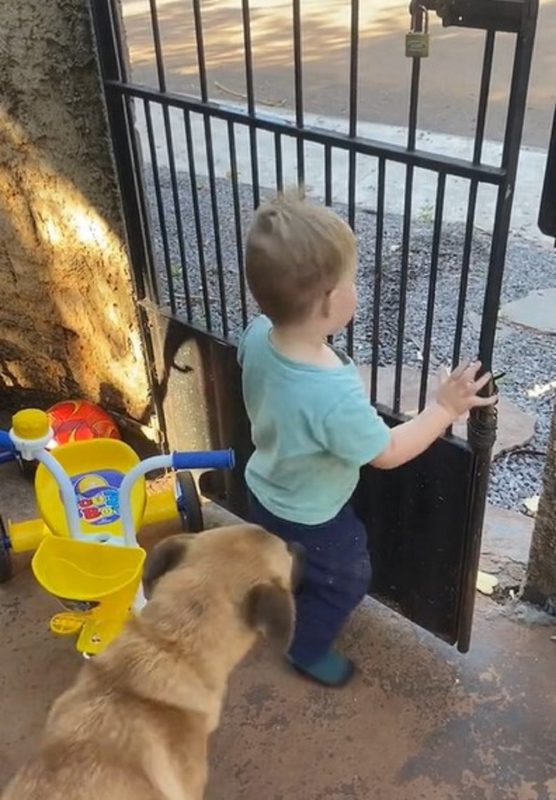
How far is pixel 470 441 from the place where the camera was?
241 cm

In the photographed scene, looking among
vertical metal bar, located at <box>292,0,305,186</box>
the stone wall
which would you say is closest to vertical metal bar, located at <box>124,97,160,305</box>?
the stone wall

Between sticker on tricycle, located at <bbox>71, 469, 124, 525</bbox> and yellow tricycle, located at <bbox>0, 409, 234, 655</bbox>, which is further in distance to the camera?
sticker on tricycle, located at <bbox>71, 469, 124, 525</bbox>

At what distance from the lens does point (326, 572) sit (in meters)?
2.52

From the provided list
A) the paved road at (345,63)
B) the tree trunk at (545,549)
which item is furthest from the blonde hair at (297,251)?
the paved road at (345,63)

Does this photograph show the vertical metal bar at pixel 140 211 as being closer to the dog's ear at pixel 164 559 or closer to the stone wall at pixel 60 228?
the stone wall at pixel 60 228

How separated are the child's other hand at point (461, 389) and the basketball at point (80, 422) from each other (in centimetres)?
184

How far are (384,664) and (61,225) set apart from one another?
199cm

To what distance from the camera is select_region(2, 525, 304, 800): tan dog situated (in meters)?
1.96

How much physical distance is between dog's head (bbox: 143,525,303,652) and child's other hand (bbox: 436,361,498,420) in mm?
526

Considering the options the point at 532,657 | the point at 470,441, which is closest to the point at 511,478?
the point at 532,657

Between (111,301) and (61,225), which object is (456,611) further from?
(61,225)

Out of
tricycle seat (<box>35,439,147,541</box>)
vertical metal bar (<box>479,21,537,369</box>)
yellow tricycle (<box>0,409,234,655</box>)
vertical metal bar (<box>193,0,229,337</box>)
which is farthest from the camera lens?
→ tricycle seat (<box>35,439,147,541</box>)

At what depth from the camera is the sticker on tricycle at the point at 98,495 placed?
9.82 ft

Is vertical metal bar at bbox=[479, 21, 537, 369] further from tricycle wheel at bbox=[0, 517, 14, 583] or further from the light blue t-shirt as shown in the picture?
tricycle wheel at bbox=[0, 517, 14, 583]
